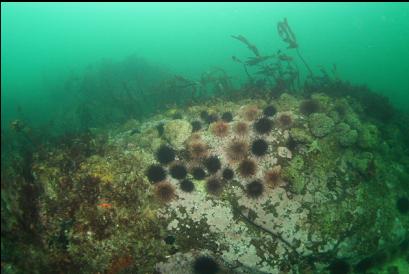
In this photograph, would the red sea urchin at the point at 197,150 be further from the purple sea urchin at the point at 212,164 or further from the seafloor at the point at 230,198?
the purple sea urchin at the point at 212,164

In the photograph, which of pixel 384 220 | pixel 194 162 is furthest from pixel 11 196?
pixel 384 220

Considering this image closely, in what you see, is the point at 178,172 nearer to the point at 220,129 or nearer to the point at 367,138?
the point at 220,129

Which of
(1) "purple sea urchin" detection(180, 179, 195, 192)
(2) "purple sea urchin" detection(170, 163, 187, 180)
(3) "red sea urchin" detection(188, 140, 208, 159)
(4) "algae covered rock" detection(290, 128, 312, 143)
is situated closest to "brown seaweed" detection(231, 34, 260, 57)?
(4) "algae covered rock" detection(290, 128, 312, 143)

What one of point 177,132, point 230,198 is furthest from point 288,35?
point 230,198

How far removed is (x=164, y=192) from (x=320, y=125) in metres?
5.11

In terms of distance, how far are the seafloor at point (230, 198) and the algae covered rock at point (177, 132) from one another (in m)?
0.03

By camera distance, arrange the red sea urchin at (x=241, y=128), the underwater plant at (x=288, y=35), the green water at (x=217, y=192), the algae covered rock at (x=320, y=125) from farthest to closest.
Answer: the underwater plant at (x=288, y=35) → the algae covered rock at (x=320, y=125) → the red sea urchin at (x=241, y=128) → the green water at (x=217, y=192)

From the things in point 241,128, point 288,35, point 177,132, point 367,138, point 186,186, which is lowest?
point 186,186

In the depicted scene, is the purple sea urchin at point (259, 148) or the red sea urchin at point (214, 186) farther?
the purple sea urchin at point (259, 148)

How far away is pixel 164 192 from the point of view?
8.23 m

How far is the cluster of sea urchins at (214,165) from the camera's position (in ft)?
27.7

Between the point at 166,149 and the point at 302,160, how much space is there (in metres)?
3.90

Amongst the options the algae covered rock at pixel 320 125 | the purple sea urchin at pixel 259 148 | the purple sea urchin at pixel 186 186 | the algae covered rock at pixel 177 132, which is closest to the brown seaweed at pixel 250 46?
the algae covered rock at pixel 320 125

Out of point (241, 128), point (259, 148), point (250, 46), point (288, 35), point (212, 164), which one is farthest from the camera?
point (250, 46)
